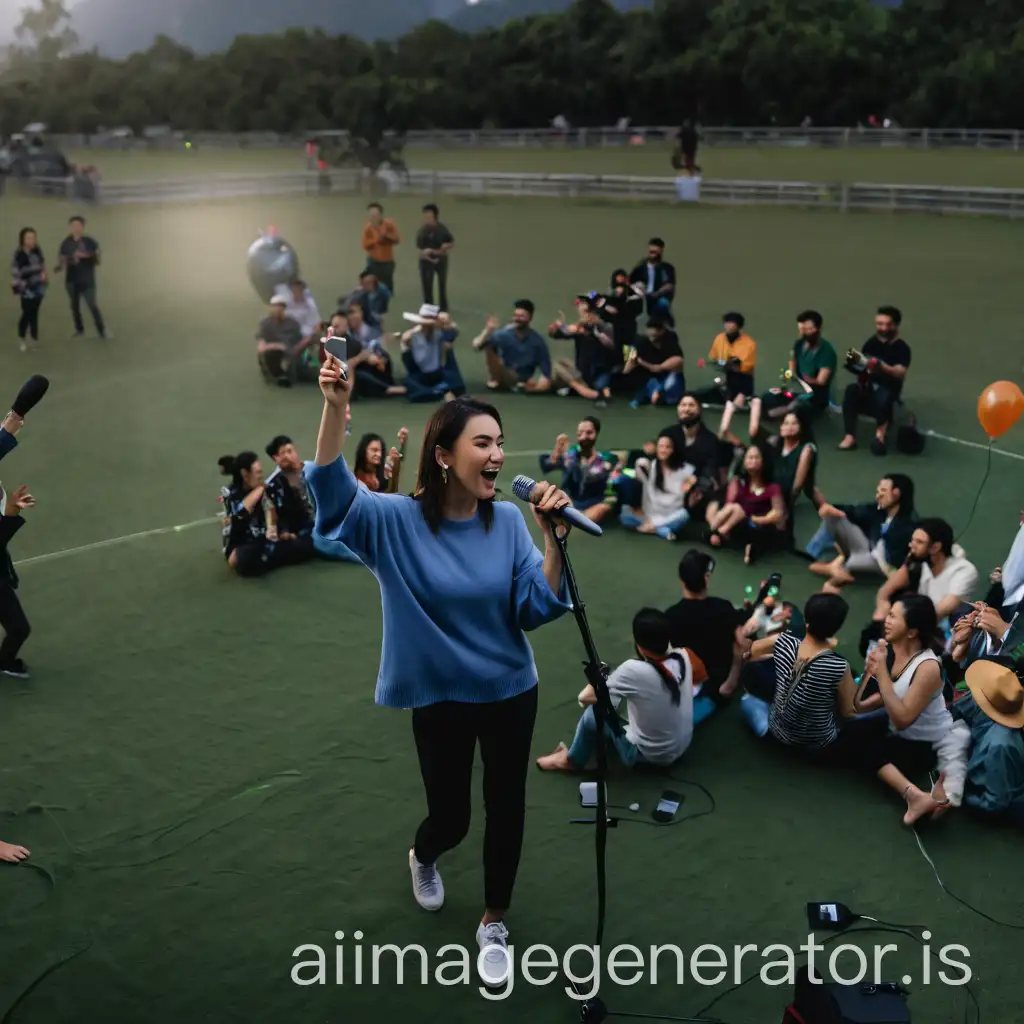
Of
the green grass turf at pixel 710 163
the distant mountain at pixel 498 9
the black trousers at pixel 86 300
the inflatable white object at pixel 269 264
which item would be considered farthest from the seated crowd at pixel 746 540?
the distant mountain at pixel 498 9

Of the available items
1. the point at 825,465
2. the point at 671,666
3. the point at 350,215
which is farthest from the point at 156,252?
the point at 671,666

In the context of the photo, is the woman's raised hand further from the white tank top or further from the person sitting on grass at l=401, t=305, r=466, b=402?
the person sitting on grass at l=401, t=305, r=466, b=402

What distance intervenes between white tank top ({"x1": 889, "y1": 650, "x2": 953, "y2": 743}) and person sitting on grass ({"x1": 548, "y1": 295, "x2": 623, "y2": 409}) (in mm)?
7300

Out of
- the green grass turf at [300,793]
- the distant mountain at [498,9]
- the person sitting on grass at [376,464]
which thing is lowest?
the green grass turf at [300,793]

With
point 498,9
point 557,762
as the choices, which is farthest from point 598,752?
point 498,9

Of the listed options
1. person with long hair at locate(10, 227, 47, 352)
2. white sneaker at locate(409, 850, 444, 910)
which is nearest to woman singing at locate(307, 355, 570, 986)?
white sneaker at locate(409, 850, 444, 910)

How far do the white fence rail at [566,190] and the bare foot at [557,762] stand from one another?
Answer: 2392 cm

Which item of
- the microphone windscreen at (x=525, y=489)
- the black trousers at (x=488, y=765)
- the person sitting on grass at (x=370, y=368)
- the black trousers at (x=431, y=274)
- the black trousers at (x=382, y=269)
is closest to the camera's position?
the microphone windscreen at (x=525, y=489)

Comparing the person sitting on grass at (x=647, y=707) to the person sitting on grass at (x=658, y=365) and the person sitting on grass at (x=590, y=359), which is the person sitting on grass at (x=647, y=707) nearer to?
the person sitting on grass at (x=658, y=365)

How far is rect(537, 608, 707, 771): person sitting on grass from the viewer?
595cm

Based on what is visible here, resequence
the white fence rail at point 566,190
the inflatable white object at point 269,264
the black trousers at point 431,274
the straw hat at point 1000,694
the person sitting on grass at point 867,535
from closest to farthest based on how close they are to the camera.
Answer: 1. the straw hat at point 1000,694
2. the person sitting on grass at point 867,535
3. the black trousers at point 431,274
4. the inflatable white object at point 269,264
5. the white fence rail at point 566,190

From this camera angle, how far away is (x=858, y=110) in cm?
4947

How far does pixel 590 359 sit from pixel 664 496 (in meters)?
4.05

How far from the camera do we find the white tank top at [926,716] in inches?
238
